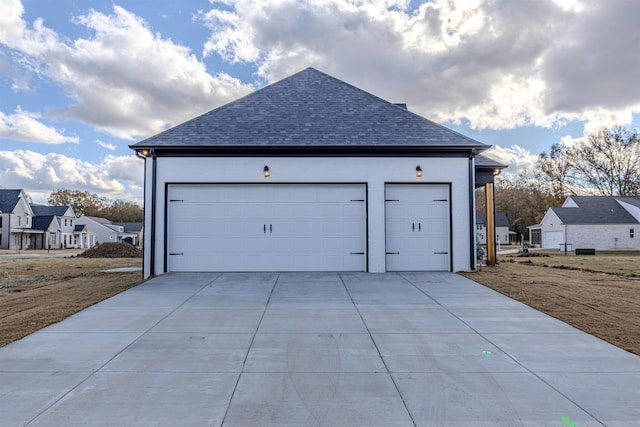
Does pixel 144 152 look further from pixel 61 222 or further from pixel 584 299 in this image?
pixel 61 222

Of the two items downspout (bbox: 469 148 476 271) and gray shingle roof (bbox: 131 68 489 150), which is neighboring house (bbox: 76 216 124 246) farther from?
downspout (bbox: 469 148 476 271)

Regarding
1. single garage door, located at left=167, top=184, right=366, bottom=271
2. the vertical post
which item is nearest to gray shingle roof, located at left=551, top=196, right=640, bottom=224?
the vertical post

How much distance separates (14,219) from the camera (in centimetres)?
4384

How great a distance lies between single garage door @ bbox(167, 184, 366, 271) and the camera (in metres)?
10.1

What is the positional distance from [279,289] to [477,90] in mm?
13229

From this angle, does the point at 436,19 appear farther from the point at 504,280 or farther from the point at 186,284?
the point at 186,284

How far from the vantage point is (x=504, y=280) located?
9.19m

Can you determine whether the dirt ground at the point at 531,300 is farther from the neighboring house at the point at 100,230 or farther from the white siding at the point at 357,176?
the neighboring house at the point at 100,230

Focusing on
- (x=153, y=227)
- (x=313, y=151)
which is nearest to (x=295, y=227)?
(x=313, y=151)

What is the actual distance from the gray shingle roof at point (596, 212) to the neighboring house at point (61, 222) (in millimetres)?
60099

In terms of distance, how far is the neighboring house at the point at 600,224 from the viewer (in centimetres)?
3372

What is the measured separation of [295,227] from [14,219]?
4825cm

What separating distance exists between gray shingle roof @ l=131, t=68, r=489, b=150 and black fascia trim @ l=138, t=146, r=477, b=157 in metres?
0.09

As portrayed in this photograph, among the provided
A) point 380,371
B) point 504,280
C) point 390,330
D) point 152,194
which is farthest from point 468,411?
point 152,194
